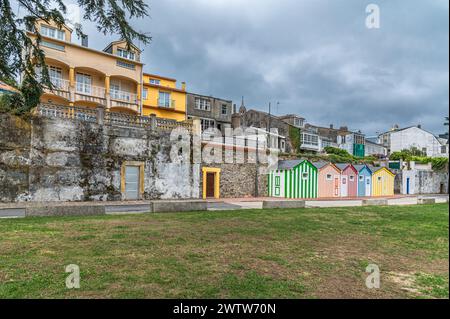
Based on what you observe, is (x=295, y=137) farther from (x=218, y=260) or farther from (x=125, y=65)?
(x=218, y=260)

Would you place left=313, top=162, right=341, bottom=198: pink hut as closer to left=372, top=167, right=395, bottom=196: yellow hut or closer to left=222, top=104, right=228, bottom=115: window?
left=372, top=167, right=395, bottom=196: yellow hut

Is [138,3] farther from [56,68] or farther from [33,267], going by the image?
[56,68]

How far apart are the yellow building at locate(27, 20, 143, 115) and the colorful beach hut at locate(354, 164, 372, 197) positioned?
84.6ft

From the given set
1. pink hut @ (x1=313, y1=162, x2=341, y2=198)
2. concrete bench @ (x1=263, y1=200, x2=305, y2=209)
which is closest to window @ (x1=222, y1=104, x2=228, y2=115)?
pink hut @ (x1=313, y1=162, x2=341, y2=198)

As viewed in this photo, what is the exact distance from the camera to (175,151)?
23578 mm

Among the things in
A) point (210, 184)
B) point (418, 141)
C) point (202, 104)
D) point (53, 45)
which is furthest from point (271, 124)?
point (418, 141)

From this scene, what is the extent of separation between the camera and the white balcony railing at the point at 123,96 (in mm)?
32969

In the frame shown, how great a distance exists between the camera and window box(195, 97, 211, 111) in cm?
4528

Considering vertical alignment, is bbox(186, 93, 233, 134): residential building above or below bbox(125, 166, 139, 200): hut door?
above

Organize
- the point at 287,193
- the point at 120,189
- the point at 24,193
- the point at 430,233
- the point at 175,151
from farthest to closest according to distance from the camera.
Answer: the point at 287,193 → the point at 175,151 → the point at 120,189 → the point at 24,193 → the point at 430,233

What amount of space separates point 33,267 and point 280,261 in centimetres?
429

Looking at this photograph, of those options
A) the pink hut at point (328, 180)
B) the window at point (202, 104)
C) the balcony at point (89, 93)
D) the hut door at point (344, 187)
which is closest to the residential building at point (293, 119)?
the window at point (202, 104)

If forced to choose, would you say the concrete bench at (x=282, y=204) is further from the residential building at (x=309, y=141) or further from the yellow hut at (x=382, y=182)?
the residential building at (x=309, y=141)

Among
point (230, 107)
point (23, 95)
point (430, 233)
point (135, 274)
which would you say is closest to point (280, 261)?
point (135, 274)
